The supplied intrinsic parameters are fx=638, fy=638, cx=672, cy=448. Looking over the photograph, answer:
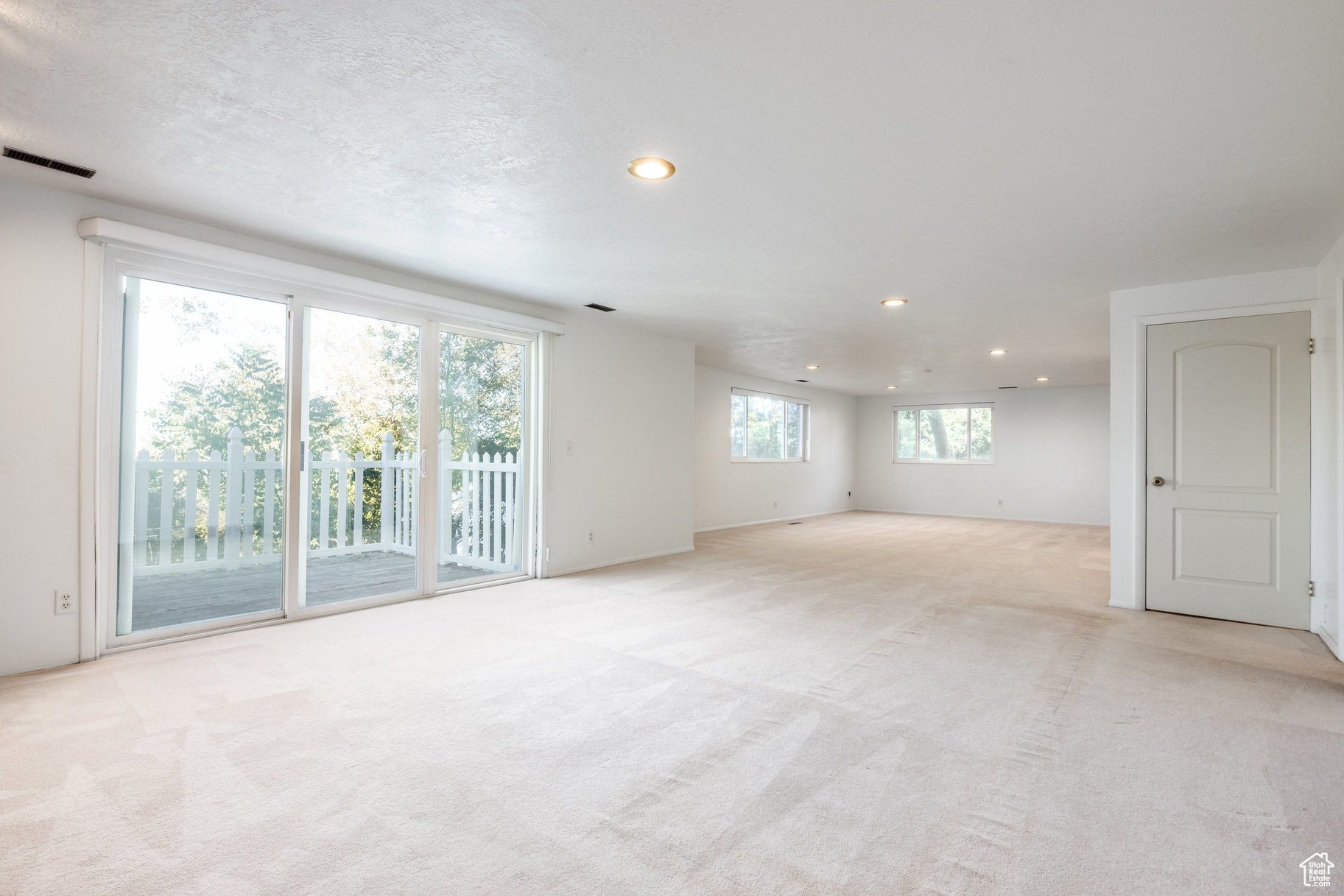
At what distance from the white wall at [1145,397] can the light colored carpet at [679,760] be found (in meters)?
0.58

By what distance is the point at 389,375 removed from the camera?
4438 mm

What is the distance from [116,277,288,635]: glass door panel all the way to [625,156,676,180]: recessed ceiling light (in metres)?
2.53

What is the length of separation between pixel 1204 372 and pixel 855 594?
9.25 ft

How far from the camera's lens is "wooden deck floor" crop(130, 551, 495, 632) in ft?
11.4

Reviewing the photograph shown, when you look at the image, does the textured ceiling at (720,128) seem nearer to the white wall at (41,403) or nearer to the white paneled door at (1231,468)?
the white wall at (41,403)

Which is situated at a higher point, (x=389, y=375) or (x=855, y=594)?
(x=389, y=375)

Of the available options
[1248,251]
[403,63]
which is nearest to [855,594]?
[1248,251]

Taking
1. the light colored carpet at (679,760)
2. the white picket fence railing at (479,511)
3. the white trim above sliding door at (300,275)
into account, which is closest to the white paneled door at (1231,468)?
the light colored carpet at (679,760)

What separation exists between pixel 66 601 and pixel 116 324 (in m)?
1.40

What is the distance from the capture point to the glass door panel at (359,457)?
13.2ft

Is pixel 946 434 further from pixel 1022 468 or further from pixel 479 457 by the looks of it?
pixel 479 457

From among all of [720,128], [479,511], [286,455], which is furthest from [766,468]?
[720,128]

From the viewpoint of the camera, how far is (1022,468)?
1062 cm

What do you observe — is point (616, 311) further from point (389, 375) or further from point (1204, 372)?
point (1204, 372)
